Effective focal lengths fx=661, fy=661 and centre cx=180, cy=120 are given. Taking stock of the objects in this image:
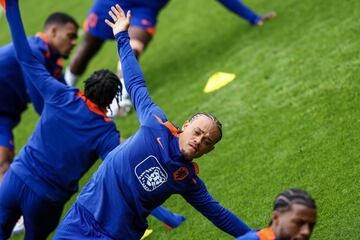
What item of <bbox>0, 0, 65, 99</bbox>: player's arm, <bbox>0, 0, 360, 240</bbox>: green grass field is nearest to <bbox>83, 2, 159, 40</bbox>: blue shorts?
<bbox>0, 0, 360, 240</bbox>: green grass field

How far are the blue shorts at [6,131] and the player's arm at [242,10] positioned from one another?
2.72 m

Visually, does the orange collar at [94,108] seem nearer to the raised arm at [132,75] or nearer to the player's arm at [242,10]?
the raised arm at [132,75]

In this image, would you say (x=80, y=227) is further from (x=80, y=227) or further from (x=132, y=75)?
(x=132, y=75)

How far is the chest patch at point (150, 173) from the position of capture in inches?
138

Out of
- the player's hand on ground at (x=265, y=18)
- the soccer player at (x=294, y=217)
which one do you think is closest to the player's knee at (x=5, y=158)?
the soccer player at (x=294, y=217)

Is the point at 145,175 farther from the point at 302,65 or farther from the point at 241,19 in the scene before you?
the point at 241,19

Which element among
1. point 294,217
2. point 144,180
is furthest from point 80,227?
point 294,217

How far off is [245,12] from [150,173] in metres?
4.04

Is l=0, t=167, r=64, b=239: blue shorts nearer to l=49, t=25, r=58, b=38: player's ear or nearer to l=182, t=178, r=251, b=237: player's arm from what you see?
l=182, t=178, r=251, b=237: player's arm

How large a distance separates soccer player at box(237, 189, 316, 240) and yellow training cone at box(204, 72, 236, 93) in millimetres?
3568

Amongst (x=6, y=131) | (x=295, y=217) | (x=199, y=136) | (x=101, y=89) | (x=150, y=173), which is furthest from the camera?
(x=6, y=131)

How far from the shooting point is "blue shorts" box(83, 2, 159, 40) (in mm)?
6824

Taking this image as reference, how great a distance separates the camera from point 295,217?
2906 mm

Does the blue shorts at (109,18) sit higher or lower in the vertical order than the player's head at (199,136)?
lower
